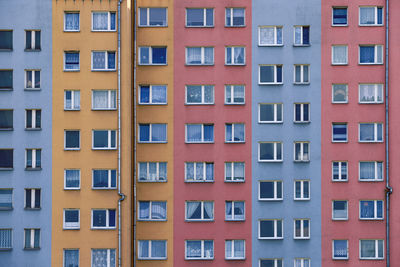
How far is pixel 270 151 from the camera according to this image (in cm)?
3194

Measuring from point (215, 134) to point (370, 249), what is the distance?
521 inches

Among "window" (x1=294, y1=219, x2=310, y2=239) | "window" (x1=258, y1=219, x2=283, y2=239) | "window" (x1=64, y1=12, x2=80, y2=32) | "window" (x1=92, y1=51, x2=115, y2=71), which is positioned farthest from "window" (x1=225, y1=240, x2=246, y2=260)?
"window" (x1=64, y1=12, x2=80, y2=32)

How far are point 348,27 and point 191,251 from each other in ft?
62.1

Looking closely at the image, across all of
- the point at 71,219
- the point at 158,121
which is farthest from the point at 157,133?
the point at 71,219

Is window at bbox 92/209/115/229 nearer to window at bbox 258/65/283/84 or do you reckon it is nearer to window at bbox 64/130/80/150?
window at bbox 64/130/80/150

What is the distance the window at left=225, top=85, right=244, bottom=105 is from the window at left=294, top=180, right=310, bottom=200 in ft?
22.4

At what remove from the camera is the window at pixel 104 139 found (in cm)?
3159

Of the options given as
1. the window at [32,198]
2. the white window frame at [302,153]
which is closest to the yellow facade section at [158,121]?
the window at [32,198]

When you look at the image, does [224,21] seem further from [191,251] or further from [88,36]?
[191,251]

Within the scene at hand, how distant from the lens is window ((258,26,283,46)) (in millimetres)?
32094

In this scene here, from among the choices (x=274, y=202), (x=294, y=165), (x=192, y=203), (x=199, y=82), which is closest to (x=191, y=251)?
(x=192, y=203)

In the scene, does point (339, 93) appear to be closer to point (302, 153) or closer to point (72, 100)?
point (302, 153)

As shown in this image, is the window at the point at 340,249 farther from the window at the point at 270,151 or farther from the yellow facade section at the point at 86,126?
the yellow facade section at the point at 86,126

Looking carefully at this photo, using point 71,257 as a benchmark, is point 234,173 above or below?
above
